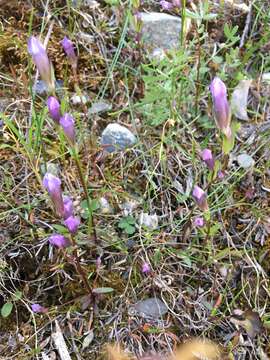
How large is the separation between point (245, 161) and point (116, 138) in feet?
1.47

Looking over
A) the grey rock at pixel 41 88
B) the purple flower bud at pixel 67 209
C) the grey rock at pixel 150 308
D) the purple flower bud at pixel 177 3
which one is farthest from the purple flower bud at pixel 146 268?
the purple flower bud at pixel 177 3

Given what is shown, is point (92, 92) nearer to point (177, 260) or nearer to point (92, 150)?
point (92, 150)

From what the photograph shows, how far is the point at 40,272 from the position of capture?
1.71 m

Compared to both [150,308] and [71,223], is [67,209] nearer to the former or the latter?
[71,223]

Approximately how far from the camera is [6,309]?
64.2 inches

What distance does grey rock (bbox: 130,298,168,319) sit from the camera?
166 centimetres

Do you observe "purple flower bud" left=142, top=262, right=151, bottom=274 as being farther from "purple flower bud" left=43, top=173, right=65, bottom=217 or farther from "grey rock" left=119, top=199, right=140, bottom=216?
"purple flower bud" left=43, top=173, right=65, bottom=217

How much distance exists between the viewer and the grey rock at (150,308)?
5.45 ft

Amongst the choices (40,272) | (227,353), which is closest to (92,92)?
(40,272)

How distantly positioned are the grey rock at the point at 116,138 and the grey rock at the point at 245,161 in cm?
37

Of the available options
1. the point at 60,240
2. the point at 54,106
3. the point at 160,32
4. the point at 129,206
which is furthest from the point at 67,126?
the point at 160,32

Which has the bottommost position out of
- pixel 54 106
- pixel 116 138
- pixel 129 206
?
pixel 129 206

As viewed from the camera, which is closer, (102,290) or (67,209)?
(67,209)

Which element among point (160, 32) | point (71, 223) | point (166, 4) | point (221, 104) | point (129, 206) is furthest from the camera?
point (160, 32)
